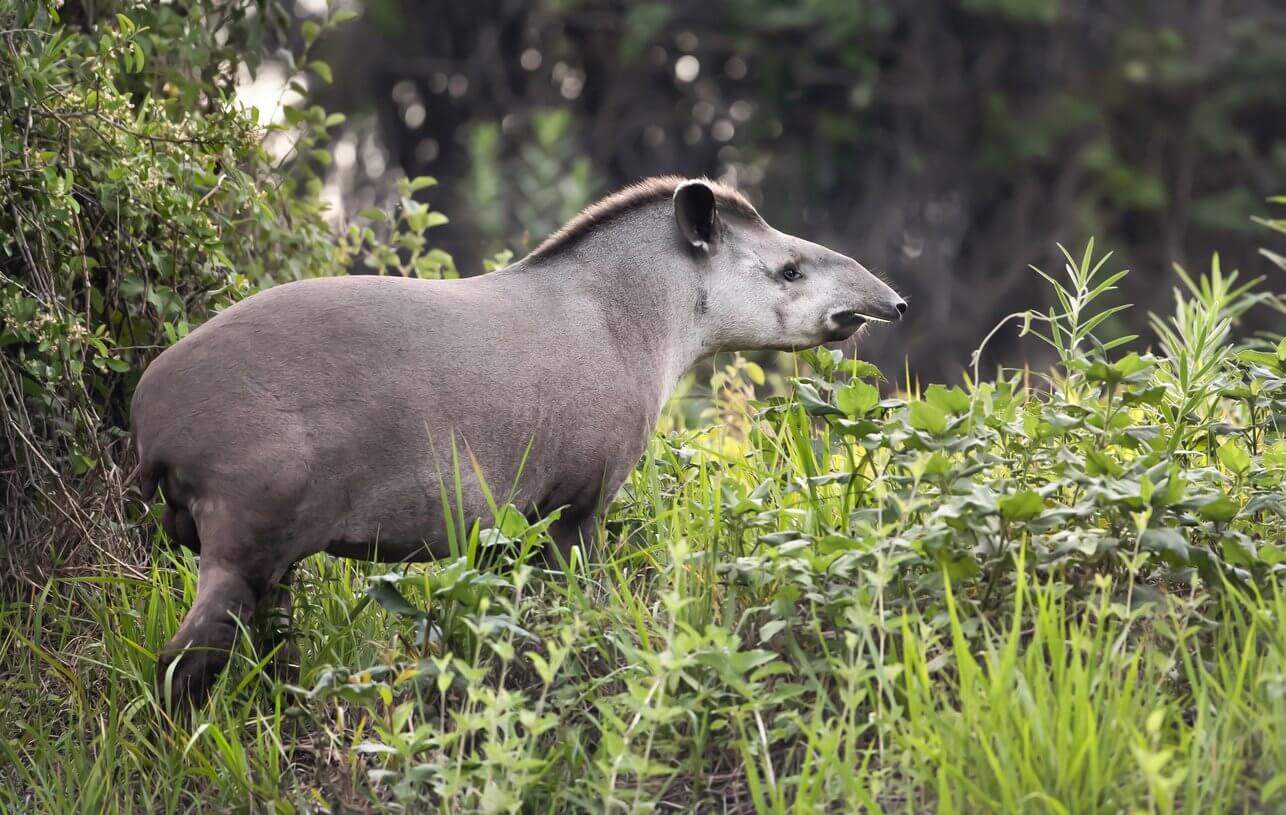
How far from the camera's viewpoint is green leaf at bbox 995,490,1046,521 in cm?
355

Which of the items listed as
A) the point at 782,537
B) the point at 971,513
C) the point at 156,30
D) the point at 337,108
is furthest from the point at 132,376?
the point at 337,108

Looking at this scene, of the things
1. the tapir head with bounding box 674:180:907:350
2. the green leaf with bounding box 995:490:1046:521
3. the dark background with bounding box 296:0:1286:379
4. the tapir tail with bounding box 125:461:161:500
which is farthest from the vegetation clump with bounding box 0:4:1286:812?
the dark background with bounding box 296:0:1286:379

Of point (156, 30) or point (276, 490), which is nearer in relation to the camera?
point (276, 490)

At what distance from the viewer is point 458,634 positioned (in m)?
3.77

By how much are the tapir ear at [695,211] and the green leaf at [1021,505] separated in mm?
1411

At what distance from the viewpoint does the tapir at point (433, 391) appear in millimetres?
3672

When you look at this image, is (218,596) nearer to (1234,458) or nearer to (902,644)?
(902,644)

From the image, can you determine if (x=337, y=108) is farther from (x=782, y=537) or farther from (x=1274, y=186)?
(x=782, y=537)

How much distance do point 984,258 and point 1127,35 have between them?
7.81 feet

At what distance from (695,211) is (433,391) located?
1.09m

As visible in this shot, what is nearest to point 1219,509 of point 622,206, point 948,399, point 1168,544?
point 1168,544

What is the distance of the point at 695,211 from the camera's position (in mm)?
4609

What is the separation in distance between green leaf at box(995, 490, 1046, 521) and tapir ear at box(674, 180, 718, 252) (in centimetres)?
141

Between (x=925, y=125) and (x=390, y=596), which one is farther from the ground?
(x=390, y=596)
